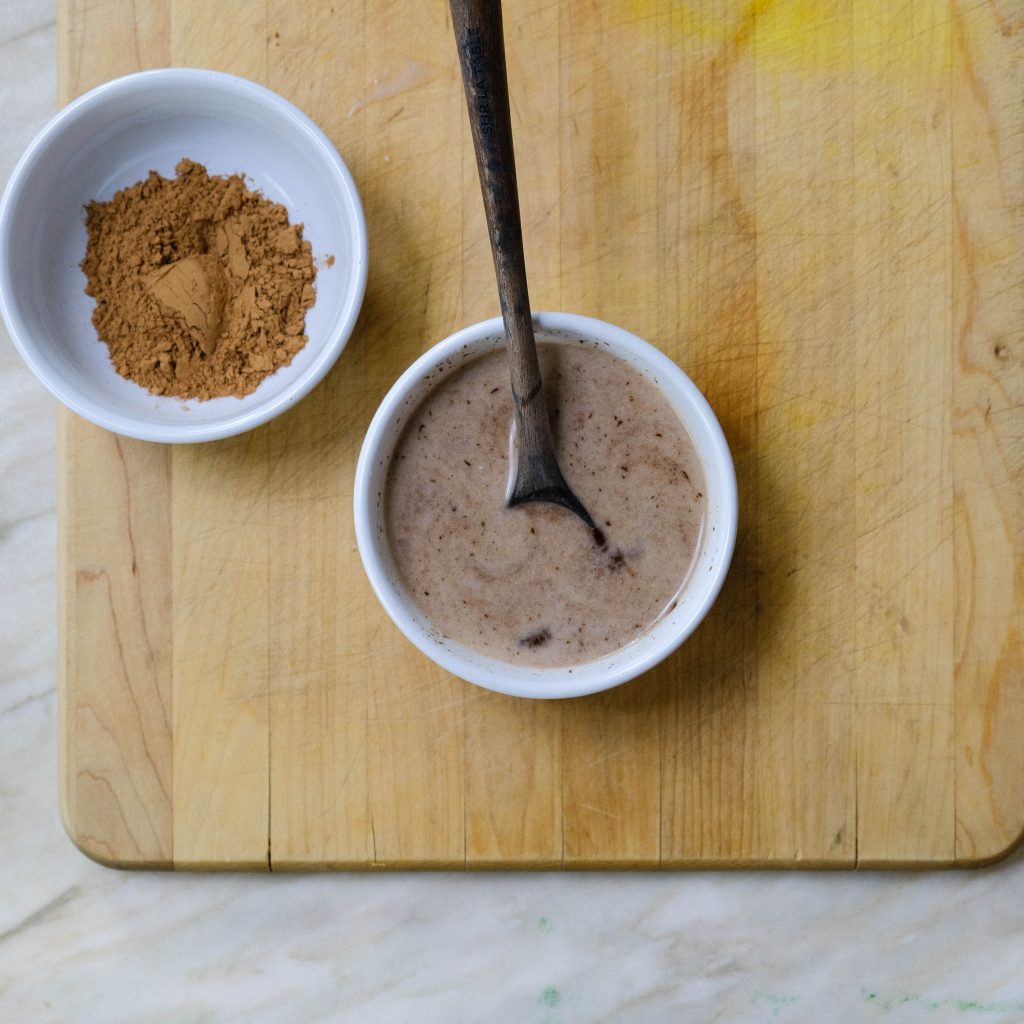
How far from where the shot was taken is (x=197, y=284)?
1201 mm

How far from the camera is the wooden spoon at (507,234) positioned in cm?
90

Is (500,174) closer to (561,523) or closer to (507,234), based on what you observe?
(507,234)

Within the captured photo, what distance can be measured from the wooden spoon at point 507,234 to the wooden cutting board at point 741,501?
6.5 inches

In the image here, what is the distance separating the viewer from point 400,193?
1223 mm

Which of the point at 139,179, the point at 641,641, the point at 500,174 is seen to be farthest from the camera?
the point at 139,179

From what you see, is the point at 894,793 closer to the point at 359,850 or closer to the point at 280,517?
the point at 359,850

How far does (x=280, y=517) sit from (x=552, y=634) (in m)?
0.34

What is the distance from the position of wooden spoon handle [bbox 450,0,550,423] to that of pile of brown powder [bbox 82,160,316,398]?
28cm

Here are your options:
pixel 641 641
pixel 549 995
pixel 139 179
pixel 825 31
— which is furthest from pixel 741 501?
pixel 139 179

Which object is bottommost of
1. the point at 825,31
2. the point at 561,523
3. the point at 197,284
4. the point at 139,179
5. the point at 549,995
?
the point at 549,995

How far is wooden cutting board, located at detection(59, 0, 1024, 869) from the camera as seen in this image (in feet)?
3.96

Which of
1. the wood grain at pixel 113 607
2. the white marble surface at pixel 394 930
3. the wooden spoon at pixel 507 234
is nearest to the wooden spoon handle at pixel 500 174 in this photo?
the wooden spoon at pixel 507 234

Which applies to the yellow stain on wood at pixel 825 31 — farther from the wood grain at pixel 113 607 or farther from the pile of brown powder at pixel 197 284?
the wood grain at pixel 113 607

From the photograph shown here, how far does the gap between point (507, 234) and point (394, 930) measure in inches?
32.8
